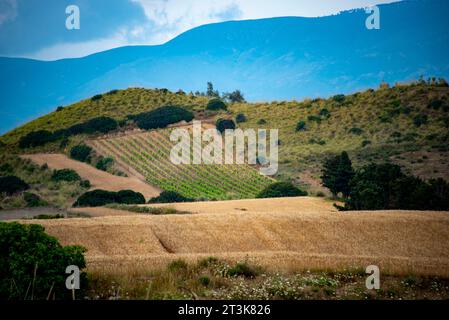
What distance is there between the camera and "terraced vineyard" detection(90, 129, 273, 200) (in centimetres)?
6112

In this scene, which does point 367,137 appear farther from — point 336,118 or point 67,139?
point 67,139

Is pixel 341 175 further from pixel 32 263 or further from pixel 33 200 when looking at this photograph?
pixel 32 263

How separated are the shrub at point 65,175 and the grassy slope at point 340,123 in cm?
1524

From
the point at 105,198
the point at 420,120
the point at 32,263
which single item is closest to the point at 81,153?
the point at 105,198

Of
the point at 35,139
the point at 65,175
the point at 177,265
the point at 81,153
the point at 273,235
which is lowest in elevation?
the point at 273,235

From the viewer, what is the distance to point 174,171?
6831cm

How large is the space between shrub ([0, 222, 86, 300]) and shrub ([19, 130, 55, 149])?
6666 cm

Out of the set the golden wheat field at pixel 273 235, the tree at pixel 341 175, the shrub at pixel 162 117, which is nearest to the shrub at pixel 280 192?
the tree at pixel 341 175

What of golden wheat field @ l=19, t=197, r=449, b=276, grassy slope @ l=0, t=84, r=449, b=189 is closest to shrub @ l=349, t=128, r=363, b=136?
grassy slope @ l=0, t=84, r=449, b=189

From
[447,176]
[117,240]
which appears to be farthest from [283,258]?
[447,176]

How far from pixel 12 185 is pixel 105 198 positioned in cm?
1498

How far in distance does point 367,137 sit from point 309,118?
13.0m

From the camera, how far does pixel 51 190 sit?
57625mm

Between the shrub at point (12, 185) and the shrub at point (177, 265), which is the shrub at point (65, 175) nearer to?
the shrub at point (12, 185)
